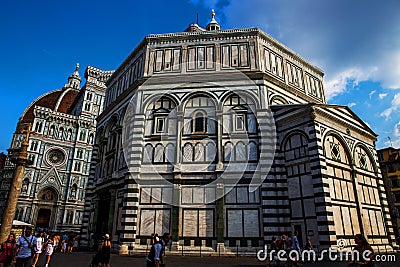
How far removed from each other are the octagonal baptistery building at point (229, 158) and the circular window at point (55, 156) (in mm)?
25993

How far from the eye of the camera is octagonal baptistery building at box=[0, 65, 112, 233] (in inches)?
1565

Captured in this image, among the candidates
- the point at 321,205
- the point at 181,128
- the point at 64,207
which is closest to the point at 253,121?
the point at 181,128

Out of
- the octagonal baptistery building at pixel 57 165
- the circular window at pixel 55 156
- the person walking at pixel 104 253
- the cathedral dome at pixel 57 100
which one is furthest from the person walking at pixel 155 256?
the cathedral dome at pixel 57 100

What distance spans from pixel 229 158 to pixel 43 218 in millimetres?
35662

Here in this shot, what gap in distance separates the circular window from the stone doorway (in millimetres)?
7338

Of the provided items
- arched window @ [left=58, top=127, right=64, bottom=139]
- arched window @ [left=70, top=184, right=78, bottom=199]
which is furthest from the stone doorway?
arched window @ [left=58, top=127, right=64, bottom=139]

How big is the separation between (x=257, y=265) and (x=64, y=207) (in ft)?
125

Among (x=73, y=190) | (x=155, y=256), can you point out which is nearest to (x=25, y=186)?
(x=73, y=190)

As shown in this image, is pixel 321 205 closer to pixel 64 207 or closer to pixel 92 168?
pixel 92 168

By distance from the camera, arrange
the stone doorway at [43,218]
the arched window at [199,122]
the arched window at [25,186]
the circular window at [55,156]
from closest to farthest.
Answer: the arched window at [199,122] < the arched window at [25,186] < the stone doorway at [43,218] < the circular window at [55,156]

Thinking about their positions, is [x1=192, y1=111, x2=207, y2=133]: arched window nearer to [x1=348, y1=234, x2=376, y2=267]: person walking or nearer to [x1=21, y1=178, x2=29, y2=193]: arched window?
[x1=348, y1=234, x2=376, y2=267]: person walking

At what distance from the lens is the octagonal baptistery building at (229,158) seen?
15.3m

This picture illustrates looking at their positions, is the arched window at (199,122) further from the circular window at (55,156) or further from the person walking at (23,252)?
the circular window at (55,156)

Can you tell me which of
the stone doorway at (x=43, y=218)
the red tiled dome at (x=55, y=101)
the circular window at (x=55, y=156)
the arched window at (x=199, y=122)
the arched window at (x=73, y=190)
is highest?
the red tiled dome at (x=55, y=101)
